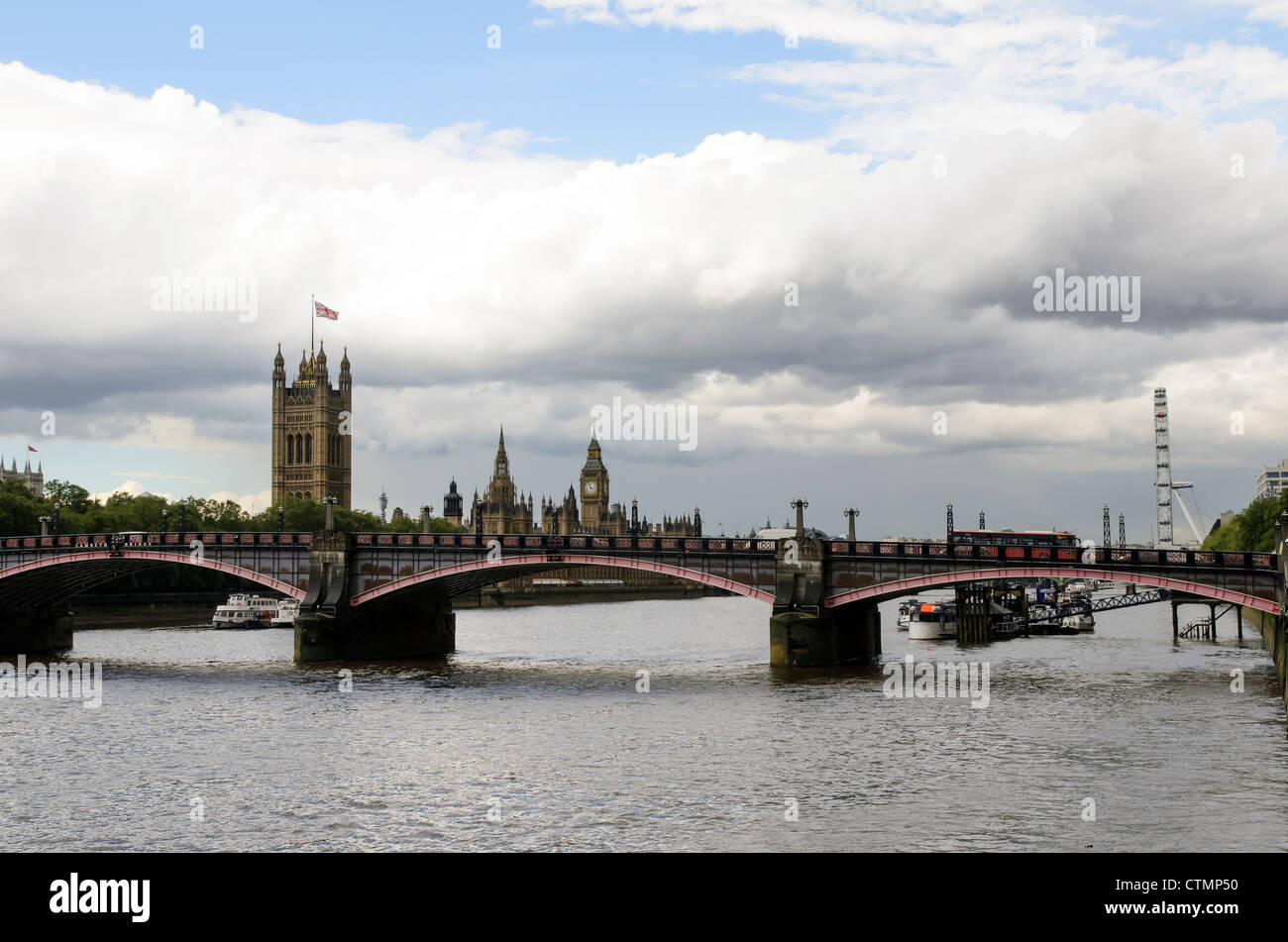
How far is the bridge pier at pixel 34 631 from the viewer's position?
8294 centimetres

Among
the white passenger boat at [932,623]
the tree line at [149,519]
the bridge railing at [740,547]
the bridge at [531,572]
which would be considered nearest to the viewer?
the bridge railing at [740,547]

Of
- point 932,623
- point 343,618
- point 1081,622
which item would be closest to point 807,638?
point 343,618

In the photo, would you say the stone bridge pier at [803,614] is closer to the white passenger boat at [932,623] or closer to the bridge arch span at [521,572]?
the bridge arch span at [521,572]

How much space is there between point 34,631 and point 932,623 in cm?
6075

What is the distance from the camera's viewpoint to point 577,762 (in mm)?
36250

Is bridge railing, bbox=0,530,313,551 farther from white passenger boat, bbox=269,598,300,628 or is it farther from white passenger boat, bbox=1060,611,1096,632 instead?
white passenger boat, bbox=1060,611,1096,632

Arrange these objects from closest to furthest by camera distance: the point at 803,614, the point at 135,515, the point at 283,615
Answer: the point at 803,614
the point at 283,615
the point at 135,515

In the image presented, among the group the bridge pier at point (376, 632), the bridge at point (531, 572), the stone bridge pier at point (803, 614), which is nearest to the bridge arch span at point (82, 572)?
the bridge at point (531, 572)

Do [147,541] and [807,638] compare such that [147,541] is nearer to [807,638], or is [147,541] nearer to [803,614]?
[803,614]

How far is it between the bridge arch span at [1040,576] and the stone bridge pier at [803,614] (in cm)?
111

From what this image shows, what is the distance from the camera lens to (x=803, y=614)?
6212 cm

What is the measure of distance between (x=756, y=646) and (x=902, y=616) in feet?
127

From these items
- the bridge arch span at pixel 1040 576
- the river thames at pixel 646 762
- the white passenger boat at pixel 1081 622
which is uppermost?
the bridge arch span at pixel 1040 576

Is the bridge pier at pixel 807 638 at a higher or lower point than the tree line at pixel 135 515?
lower
